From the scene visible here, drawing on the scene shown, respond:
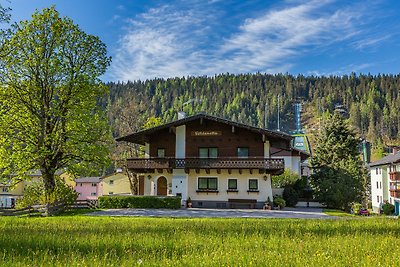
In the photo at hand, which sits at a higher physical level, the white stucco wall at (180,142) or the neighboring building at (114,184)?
the white stucco wall at (180,142)

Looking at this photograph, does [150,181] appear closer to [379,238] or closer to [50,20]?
[50,20]

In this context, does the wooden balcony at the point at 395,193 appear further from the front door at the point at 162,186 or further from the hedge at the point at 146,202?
the hedge at the point at 146,202

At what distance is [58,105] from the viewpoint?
28594 millimetres

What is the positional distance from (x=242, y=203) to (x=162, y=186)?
8.65 m

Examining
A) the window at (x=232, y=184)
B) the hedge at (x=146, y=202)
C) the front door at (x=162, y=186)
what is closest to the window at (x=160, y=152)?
the front door at (x=162, y=186)

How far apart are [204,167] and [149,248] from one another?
30197 millimetres

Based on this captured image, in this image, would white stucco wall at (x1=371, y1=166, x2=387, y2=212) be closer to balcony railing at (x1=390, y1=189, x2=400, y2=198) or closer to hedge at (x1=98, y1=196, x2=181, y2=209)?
balcony railing at (x1=390, y1=189, x2=400, y2=198)

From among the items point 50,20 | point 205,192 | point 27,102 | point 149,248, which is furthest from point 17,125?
point 149,248

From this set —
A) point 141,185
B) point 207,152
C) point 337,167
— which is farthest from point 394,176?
point 141,185

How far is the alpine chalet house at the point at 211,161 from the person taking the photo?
122 ft

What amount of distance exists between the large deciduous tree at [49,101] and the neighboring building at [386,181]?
146 feet

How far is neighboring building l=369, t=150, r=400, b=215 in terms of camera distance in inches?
2288

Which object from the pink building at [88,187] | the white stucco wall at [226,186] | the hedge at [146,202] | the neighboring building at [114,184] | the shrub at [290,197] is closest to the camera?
the hedge at [146,202]

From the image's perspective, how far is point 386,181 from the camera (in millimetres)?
68688
